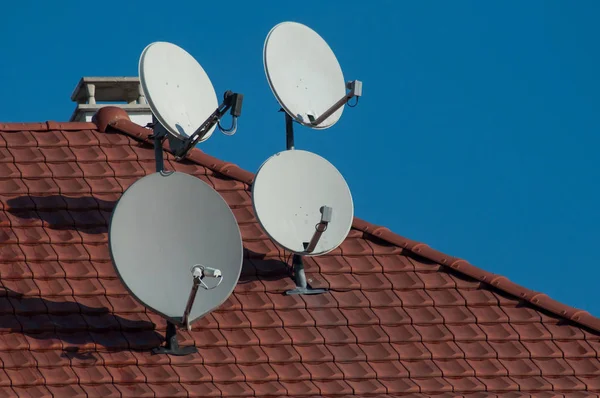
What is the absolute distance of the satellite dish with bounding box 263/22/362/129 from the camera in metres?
18.9

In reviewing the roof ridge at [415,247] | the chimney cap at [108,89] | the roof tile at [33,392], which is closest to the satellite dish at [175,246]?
the roof tile at [33,392]

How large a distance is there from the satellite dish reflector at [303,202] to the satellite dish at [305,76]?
21.2 inches

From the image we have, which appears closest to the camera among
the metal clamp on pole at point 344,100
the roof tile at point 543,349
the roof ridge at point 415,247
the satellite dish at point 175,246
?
the satellite dish at point 175,246

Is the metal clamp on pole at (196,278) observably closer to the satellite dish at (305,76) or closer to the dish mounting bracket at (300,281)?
the dish mounting bracket at (300,281)

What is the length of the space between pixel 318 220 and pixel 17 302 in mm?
3377

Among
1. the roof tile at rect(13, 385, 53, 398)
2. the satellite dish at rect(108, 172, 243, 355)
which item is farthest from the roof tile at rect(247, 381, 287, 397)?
the roof tile at rect(13, 385, 53, 398)

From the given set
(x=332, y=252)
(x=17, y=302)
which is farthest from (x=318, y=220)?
(x=17, y=302)

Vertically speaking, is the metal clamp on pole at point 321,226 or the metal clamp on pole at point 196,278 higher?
the metal clamp on pole at point 321,226

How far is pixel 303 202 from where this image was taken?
731 inches

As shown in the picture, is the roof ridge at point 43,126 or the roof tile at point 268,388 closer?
the roof tile at point 268,388

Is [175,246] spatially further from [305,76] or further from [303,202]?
[305,76]

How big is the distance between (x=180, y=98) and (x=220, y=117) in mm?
940

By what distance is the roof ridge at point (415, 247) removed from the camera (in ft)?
61.0

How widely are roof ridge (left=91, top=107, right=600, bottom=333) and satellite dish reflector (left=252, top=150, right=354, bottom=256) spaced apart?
2.56 feet
